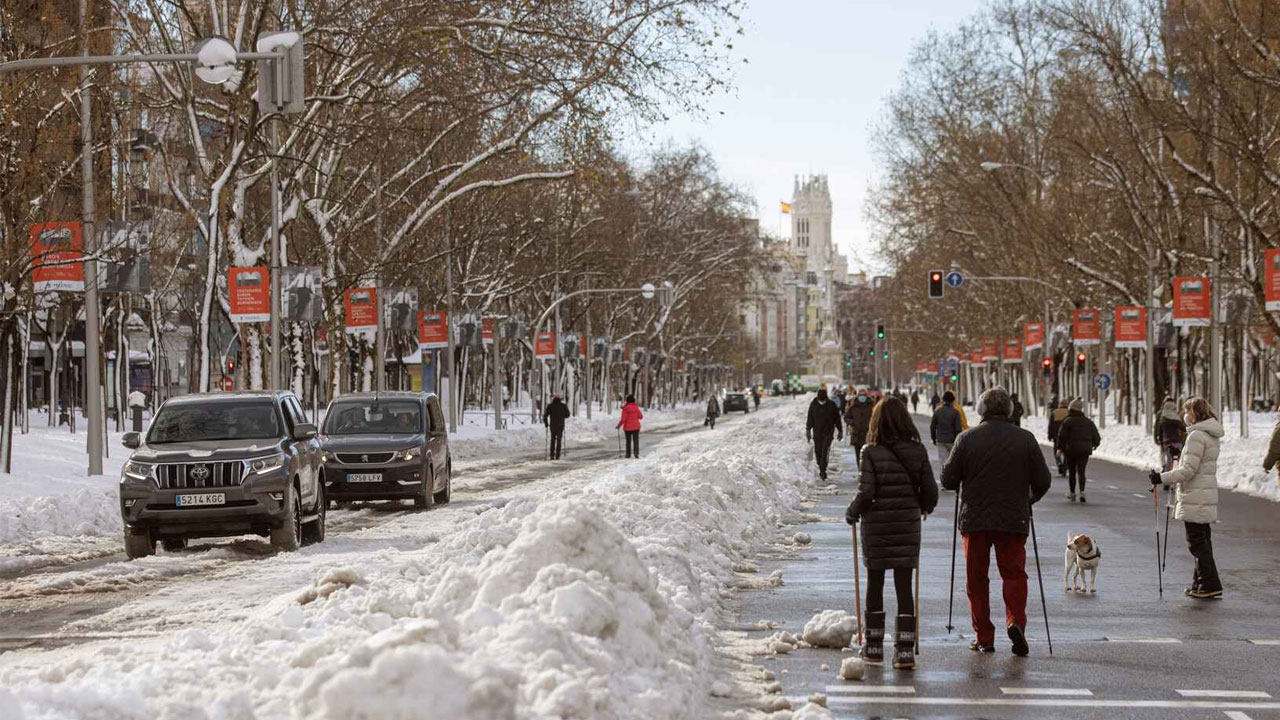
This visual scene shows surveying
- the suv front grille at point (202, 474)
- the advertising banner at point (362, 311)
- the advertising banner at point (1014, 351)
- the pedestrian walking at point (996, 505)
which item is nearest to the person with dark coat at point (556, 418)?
the advertising banner at point (362, 311)

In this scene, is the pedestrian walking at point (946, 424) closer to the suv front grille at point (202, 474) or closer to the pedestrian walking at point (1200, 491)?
the suv front grille at point (202, 474)

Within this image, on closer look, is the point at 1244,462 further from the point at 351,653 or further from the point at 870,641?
the point at 351,653

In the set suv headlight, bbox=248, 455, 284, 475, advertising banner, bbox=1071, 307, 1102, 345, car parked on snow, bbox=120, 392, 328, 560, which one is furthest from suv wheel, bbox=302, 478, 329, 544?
advertising banner, bbox=1071, 307, 1102, 345

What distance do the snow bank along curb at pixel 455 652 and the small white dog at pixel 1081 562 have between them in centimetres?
328

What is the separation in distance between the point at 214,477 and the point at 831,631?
9206mm

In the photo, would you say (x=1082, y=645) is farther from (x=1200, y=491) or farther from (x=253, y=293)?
(x=253, y=293)

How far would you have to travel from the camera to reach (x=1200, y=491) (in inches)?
596

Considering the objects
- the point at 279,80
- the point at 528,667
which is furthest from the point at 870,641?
the point at 279,80

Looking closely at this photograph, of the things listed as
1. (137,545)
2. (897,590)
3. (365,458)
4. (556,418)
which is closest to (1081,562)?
(897,590)

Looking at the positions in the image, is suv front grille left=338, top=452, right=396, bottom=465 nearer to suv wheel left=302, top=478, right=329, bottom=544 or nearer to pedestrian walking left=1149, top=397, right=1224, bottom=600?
suv wheel left=302, top=478, right=329, bottom=544

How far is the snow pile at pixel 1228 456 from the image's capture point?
32438 millimetres

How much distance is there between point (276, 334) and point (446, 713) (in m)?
30.7

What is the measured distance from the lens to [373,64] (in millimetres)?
36531

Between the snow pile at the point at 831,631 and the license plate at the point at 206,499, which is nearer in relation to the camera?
the snow pile at the point at 831,631
